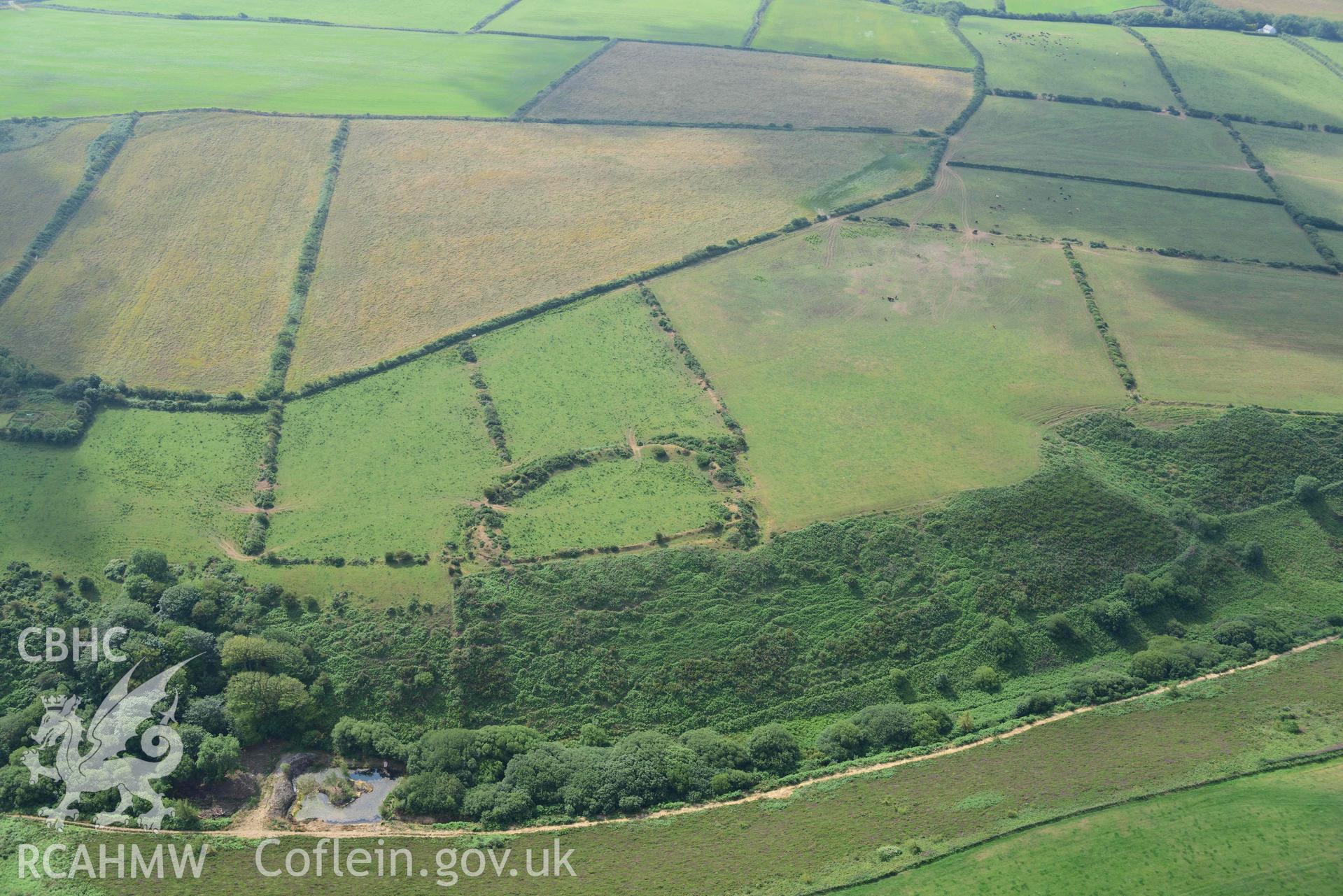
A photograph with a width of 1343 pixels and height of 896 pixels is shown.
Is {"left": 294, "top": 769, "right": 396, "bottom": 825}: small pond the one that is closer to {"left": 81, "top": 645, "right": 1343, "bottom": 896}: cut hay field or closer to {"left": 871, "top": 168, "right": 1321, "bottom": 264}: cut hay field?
{"left": 81, "top": 645, "right": 1343, "bottom": 896}: cut hay field

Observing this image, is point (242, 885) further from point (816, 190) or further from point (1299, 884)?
point (816, 190)

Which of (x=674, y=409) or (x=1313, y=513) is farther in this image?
(x=674, y=409)

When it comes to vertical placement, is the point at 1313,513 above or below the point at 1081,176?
below

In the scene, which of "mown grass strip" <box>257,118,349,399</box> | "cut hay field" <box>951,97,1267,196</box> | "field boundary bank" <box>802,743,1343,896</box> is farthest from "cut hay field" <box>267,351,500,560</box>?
"cut hay field" <box>951,97,1267,196</box>

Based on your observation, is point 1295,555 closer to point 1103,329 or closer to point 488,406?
point 1103,329

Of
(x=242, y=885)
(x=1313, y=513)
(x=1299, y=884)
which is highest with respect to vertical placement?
(x=1313, y=513)

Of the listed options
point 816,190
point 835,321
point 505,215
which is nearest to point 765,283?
point 835,321

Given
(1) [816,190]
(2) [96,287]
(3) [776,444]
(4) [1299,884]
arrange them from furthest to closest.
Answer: (1) [816,190]
(2) [96,287]
(3) [776,444]
(4) [1299,884]
